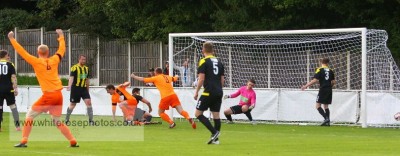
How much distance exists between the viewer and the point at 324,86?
25391 millimetres

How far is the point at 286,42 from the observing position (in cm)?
2766

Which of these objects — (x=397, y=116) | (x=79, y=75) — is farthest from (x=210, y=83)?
(x=79, y=75)

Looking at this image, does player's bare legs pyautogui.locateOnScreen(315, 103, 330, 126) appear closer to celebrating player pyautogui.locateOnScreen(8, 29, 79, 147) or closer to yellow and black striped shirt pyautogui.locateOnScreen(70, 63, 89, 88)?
yellow and black striped shirt pyautogui.locateOnScreen(70, 63, 89, 88)

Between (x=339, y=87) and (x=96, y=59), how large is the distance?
1798cm

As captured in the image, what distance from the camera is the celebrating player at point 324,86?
25203 millimetres

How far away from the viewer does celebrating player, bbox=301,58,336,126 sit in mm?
25203

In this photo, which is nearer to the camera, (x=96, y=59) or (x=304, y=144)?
(x=304, y=144)

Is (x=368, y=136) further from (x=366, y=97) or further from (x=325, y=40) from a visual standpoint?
(x=325, y=40)

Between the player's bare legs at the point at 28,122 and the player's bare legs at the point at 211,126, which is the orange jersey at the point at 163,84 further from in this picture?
the player's bare legs at the point at 28,122

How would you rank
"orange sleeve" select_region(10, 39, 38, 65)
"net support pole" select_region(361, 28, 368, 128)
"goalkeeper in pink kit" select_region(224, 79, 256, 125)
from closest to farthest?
"orange sleeve" select_region(10, 39, 38, 65), "net support pole" select_region(361, 28, 368, 128), "goalkeeper in pink kit" select_region(224, 79, 256, 125)

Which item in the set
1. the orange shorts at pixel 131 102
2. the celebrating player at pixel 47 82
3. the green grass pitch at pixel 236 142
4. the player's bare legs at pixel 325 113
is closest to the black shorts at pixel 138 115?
the orange shorts at pixel 131 102

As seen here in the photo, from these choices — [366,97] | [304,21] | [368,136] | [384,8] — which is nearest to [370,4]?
[384,8]

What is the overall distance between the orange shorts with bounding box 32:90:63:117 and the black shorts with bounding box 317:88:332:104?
1021cm

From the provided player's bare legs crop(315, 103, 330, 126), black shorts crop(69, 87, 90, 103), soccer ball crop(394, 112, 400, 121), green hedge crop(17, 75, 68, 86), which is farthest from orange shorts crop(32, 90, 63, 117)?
green hedge crop(17, 75, 68, 86)
